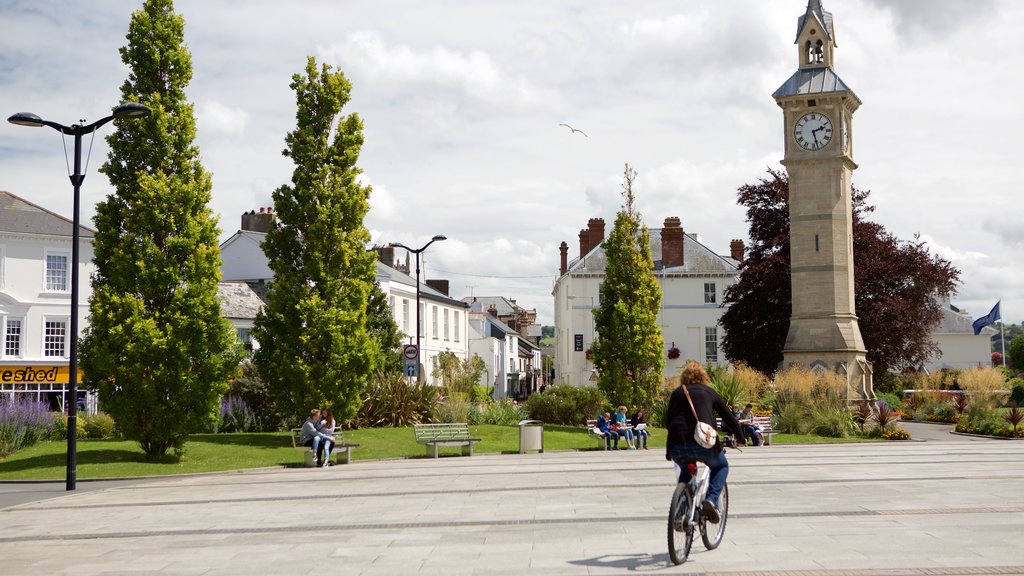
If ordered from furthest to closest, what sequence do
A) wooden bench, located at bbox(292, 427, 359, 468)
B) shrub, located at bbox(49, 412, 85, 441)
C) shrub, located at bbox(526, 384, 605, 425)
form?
shrub, located at bbox(526, 384, 605, 425), shrub, located at bbox(49, 412, 85, 441), wooden bench, located at bbox(292, 427, 359, 468)

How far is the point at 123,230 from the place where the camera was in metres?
23.3

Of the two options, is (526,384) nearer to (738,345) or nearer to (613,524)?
(738,345)

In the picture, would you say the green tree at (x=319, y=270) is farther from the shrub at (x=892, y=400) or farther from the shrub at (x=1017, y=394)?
the shrub at (x=1017, y=394)

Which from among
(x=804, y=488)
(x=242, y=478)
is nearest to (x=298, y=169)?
(x=242, y=478)

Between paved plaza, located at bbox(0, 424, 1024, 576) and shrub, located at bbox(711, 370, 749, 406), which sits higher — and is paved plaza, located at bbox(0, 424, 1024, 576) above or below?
below

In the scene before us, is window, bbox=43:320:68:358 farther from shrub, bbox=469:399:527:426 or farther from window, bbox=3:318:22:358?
shrub, bbox=469:399:527:426

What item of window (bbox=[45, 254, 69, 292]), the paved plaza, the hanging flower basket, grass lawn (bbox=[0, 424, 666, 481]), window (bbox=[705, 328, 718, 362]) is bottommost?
grass lawn (bbox=[0, 424, 666, 481])

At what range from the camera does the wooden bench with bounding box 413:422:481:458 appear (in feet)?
82.2

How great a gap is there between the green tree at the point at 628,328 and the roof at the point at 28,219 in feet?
74.1

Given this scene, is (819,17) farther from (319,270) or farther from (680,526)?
(680,526)

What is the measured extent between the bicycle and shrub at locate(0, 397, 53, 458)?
1969 cm

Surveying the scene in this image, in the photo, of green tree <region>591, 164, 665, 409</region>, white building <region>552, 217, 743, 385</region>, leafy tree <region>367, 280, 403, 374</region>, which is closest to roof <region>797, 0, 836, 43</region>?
green tree <region>591, 164, 665, 409</region>

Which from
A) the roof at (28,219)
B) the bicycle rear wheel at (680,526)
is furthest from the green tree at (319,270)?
the bicycle rear wheel at (680,526)

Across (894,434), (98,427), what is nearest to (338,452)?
(98,427)
